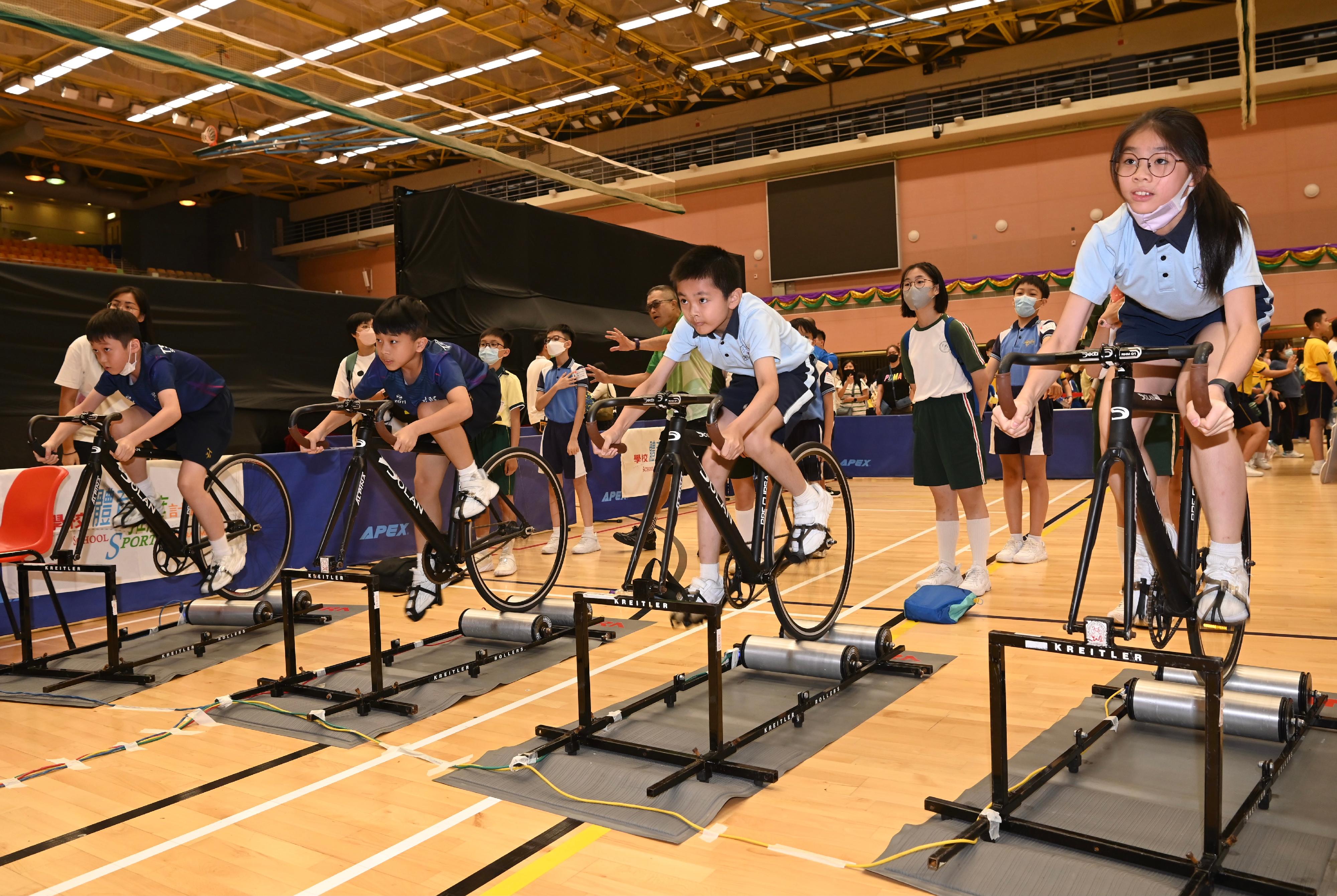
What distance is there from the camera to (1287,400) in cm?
1230

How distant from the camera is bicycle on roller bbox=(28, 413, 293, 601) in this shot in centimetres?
→ 439

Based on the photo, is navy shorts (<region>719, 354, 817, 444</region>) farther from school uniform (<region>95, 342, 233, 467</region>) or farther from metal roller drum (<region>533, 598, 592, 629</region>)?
school uniform (<region>95, 342, 233, 467</region>)

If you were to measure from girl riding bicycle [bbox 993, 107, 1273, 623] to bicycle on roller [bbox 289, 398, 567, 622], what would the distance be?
2624mm

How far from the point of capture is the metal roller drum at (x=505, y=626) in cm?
413

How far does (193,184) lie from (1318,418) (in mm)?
23645

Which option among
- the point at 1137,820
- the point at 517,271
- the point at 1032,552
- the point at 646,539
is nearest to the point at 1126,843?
the point at 1137,820

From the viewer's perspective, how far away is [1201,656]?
1885 millimetres

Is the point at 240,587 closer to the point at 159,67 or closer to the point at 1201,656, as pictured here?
the point at 1201,656

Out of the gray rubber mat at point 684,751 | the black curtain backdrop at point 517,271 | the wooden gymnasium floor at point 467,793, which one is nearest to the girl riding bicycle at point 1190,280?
the wooden gymnasium floor at point 467,793

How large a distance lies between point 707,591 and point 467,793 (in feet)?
3.50

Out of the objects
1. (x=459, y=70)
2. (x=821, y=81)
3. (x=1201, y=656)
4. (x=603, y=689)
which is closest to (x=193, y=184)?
(x=459, y=70)

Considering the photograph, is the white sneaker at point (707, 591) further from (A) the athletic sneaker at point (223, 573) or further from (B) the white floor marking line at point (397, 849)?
(A) the athletic sneaker at point (223, 573)

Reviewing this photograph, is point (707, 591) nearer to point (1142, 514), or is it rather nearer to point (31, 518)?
point (1142, 514)

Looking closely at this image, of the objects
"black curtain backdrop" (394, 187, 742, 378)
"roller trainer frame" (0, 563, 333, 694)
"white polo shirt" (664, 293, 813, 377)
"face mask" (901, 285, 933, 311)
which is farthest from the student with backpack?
"black curtain backdrop" (394, 187, 742, 378)
